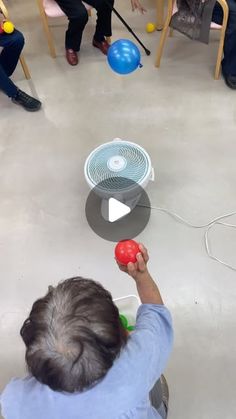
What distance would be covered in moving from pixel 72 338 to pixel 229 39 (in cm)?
210

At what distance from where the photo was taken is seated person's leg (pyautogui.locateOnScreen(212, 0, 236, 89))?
2166 millimetres

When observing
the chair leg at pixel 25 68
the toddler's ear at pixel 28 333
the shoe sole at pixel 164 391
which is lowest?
the shoe sole at pixel 164 391

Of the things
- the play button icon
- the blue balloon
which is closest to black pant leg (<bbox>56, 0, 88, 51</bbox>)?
the blue balloon

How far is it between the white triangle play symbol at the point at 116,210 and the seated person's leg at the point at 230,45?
110 centimetres

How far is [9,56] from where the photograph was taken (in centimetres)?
231

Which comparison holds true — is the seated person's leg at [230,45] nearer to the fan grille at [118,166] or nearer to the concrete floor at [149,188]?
the concrete floor at [149,188]

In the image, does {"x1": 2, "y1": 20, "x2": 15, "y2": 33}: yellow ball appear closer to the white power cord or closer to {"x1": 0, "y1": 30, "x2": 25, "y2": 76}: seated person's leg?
{"x1": 0, "y1": 30, "x2": 25, "y2": 76}: seated person's leg

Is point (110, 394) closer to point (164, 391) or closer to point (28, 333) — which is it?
point (28, 333)

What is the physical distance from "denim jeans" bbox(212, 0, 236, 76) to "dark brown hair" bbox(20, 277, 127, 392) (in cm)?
195

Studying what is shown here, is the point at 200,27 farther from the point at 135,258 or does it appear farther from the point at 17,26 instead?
the point at 135,258

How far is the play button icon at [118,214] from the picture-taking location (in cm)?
182

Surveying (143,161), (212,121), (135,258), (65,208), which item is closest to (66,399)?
(135,258)

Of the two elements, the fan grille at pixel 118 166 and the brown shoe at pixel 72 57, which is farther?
the brown shoe at pixel 72 57

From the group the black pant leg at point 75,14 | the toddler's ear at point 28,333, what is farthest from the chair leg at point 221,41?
the toddler's ear at point 28,333
